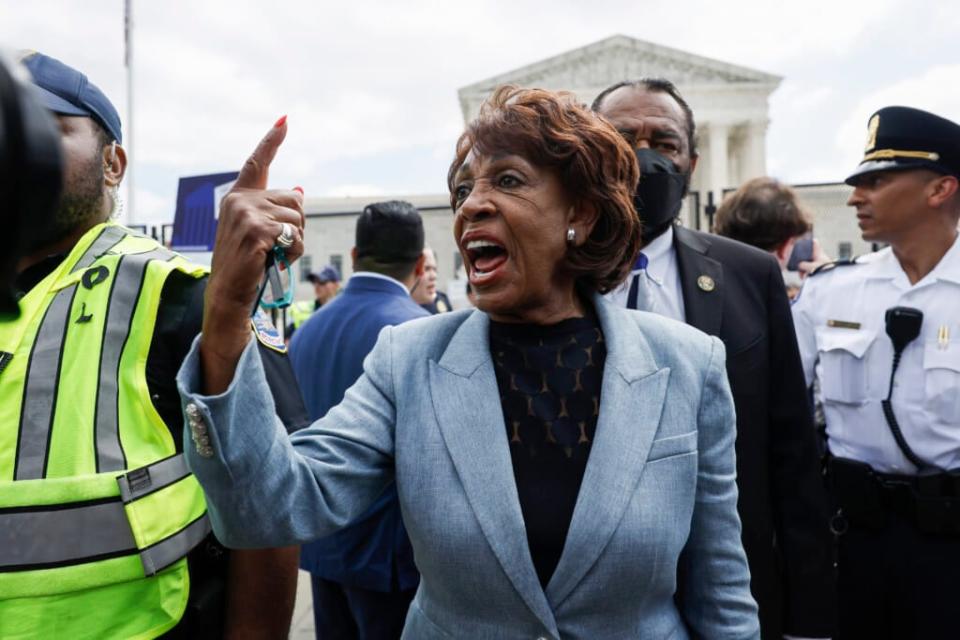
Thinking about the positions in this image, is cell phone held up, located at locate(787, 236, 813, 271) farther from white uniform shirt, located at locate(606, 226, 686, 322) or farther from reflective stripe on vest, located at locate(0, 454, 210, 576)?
reflective stripe on vest, located at locate(0, 454, 210, 576)

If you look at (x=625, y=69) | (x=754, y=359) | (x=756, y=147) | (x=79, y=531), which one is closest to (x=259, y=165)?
(x=79, y=531)

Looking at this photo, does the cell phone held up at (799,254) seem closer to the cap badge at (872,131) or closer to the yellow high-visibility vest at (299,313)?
the cap badge at (872,131)

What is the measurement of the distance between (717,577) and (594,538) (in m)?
0.38

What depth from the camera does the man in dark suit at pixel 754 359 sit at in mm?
2230

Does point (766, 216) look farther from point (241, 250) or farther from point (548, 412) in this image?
point (241, 250)

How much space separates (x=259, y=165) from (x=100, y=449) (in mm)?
705

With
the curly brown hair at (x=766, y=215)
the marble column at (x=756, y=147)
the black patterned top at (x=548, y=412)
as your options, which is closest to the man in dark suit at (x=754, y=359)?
the black patterned top at (x=548, y=412)

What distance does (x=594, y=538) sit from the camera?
147 cm

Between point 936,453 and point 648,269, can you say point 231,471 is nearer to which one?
point 648,269

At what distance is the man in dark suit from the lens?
2230 mm

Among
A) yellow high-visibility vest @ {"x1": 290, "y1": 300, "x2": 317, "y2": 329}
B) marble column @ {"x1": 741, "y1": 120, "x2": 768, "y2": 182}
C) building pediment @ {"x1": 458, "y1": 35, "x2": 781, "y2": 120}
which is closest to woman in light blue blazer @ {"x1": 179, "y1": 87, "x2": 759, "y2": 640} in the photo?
yellow high-visibility vest @ {"x1": 290, "y1": 300, "x2": 317, "y2": 329}

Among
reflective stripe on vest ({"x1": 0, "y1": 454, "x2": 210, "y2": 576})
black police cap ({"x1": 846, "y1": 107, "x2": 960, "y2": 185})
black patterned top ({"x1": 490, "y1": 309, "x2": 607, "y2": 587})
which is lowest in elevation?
reflective stripe on vest ({"x1": 0, "y1": 454, "x2": 210, "y2": 576})

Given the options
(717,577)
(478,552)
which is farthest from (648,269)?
(478,552)

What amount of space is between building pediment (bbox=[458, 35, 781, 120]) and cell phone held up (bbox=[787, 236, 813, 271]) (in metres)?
43.4
